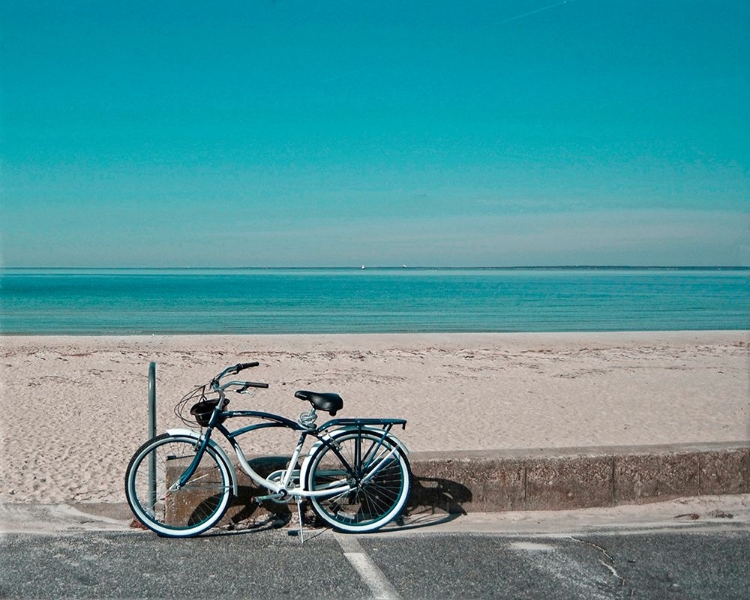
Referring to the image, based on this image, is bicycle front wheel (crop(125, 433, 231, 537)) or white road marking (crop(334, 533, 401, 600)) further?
bicycle front wheel (crop(125, 433, 231, 537))

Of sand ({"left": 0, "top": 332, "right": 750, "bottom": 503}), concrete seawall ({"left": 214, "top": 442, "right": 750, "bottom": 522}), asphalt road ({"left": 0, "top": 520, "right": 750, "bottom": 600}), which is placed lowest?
sand ({"left": 0, "top": 332, "right": 750, "bottom": 503})

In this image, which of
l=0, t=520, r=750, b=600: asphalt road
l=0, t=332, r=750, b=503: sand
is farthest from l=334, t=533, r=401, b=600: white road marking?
l=0, t=332, r=750, b=503: sand

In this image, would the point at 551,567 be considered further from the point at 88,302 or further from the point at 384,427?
the point at 88,302

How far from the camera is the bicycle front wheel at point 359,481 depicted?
5297mm

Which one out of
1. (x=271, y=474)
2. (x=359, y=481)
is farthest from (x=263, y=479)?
(x=359, y=481)

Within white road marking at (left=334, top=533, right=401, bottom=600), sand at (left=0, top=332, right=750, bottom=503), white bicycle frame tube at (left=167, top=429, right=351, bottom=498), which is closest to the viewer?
white road marking at (left=334, top=533, right=401, bottom=600)

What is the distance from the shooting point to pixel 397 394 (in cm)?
1332

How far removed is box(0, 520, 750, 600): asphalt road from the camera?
4258 mm

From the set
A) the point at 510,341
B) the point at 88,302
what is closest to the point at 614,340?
the point at 510,341

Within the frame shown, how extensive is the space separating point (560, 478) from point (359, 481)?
1.60 m

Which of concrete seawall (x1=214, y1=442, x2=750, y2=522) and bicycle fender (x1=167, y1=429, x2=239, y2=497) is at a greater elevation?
bicycle fender (x1=167, y1=429, x2=239, y2=497)

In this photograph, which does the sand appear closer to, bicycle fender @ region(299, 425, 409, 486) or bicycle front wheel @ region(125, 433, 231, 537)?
bicycle front wheel @ region(125, 433, 231, 537)

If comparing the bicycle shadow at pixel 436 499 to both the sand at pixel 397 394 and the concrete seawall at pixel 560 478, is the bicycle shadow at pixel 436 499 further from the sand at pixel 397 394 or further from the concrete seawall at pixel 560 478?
the sand at pixel 397 394

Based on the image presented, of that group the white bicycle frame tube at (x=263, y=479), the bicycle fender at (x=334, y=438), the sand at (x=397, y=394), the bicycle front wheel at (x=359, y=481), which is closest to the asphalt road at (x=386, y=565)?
the bicycle front wheel at (x=359, y=481)
